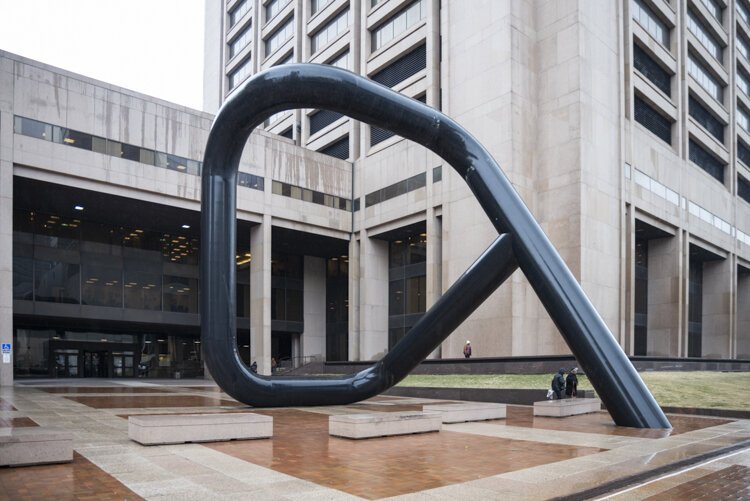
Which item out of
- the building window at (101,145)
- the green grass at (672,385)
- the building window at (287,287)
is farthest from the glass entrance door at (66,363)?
the green grass at (672,385)

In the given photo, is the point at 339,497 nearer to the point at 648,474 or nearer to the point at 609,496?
the point at 609,496

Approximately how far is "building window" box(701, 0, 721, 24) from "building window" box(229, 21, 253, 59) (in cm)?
4181

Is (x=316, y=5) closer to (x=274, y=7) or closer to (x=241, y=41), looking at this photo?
(x=274, y=7)

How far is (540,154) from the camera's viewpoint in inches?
1393

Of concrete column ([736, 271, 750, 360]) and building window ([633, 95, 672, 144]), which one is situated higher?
building window ([633, 95, 672, 144])

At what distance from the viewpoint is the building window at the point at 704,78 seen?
4792 centimetres

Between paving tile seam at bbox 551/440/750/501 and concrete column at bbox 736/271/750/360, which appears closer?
paving tile seam at bbox 551/440/750/501

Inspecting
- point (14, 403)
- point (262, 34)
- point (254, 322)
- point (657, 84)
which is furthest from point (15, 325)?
point (657, 84)

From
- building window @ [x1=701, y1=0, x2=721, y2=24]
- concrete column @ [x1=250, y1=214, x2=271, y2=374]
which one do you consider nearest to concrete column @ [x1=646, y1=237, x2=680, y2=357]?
building window @ [x1=701, y1=0, x2=721, y2=24]

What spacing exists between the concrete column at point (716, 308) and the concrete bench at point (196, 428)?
165ft

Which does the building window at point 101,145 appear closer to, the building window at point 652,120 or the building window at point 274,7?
the building window at point 274,7

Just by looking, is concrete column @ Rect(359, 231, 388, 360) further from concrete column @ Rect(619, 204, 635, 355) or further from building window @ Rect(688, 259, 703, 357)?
building window @ Rect(688, 259, 703, 357)

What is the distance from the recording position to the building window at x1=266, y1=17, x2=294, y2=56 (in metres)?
56.4

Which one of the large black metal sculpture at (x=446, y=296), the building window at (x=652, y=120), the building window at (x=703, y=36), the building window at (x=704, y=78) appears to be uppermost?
the building window at (x=703, y=36)
